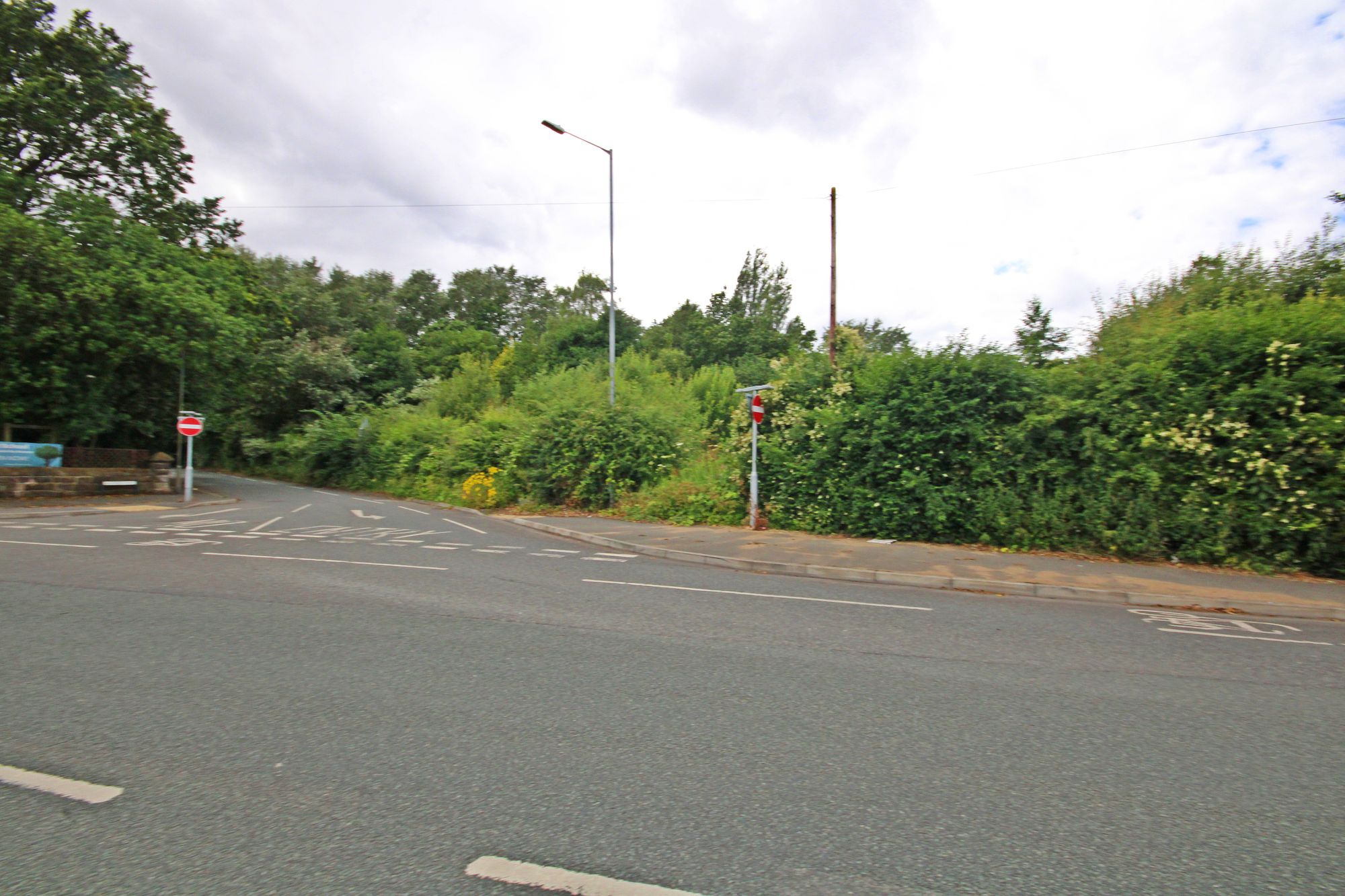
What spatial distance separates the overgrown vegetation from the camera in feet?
34.8

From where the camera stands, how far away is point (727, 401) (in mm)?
30000

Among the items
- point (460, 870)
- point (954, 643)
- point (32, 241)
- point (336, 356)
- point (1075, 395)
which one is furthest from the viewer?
point (336, 356)

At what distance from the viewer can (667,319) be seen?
236 ft

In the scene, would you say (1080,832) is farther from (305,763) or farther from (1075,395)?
(1075,395)

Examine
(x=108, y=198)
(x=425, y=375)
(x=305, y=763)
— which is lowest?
(x=305, y=763)

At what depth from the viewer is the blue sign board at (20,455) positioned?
2142cm

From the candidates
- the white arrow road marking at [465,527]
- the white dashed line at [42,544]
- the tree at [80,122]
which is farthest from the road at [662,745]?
the tree at [80,122]

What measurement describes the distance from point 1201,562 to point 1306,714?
7.29 m

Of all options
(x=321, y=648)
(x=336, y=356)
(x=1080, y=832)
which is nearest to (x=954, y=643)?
(x=1080, y=832)

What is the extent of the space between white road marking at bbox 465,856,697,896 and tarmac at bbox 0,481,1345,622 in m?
7.74

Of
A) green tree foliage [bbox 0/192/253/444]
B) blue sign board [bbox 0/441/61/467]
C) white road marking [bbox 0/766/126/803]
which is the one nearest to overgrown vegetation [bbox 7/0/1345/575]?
green tree foliage [bbox 0/192/253/444]

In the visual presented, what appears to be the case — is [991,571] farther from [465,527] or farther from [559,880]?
[465,527]

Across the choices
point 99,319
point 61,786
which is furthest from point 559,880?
point 99,319

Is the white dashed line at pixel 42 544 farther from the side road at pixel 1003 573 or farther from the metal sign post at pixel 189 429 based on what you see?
the metal sign post at pixel 189 429
